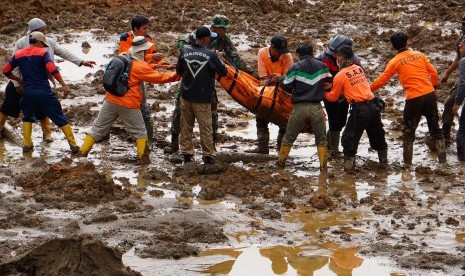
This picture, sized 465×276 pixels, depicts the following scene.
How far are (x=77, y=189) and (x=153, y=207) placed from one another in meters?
0.91

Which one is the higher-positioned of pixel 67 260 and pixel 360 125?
pixel 360 125

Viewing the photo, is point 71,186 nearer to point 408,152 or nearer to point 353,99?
point 353,99

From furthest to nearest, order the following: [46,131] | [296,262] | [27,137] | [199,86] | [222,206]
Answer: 1. [46,131]
2. [27,137]
3. [199,86]
4. [222,206]
5. [296,262]

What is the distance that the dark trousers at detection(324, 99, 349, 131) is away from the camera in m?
12.8

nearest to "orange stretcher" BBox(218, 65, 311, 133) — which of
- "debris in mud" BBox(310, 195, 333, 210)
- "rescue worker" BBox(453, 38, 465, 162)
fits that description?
"rescue worker" BBox(453, 38, 465, 162)

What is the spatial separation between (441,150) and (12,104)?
19.0 feet

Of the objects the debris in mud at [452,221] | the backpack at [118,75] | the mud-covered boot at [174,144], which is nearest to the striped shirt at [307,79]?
the mud-covered boot at [174,144]

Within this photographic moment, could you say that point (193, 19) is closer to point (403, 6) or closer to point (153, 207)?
point (403, 6)

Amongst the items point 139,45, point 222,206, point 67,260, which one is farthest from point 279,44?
point 67,260

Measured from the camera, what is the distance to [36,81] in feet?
41.5

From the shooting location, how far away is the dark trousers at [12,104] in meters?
13.2

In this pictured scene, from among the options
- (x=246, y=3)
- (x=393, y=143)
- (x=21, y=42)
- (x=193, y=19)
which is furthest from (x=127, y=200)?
(x=246, y=3)

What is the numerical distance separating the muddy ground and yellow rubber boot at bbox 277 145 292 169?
0.13 metres

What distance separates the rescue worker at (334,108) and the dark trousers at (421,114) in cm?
86
